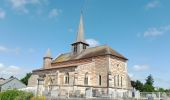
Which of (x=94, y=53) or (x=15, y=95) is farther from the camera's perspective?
(x=94, y=53)

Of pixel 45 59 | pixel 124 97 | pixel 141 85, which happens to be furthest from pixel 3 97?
pixel 141 85

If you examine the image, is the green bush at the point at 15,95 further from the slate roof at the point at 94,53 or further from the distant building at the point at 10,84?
the distant building at the point at 10,84

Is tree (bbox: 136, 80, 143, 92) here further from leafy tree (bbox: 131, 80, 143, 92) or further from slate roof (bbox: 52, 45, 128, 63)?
slate roof (bbox: 52, 45, 128, 63)

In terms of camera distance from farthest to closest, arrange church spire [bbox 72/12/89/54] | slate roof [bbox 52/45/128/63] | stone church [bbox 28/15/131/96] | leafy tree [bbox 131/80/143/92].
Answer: leafy tree [bbox 131/80/143/92] < church spire [bbox 72/12/89/54] < slate roof [bbox 52/45/128/63] < stone church [bbox 28/15/131/96]

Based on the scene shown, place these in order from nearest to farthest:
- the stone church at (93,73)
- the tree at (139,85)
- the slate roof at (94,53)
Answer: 1. the stone church at (93,73)
2. the slate roof at (94,53)
3. the tree at (139,85)

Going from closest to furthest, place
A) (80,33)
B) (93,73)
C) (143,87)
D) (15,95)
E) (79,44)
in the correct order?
(15,95) → (93,73) → (79,44) → (80,33) → (143,87)

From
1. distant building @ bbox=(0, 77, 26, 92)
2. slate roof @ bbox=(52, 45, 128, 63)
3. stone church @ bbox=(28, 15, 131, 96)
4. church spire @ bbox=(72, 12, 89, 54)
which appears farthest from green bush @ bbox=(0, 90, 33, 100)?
distant building @ bbox=(0, 77, 26, 92)

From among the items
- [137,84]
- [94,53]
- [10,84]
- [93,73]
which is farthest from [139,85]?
[10,84]

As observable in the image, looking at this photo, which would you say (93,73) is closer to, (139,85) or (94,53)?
(94,53)

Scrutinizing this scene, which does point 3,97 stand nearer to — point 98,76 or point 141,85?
point 98,76

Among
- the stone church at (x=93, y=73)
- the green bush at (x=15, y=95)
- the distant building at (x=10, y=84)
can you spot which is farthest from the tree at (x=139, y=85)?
the green bush at (x=15, y=95)

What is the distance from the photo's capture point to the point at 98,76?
136 feet

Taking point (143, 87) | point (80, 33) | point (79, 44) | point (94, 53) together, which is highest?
point (80, 33)

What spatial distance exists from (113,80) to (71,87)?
8.04 m
